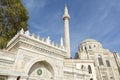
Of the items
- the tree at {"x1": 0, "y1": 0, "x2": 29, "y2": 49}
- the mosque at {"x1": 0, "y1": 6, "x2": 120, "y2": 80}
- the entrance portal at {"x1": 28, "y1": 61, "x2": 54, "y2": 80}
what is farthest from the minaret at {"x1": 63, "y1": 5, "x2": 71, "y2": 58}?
the entrance portal at {"x1": 28, "y1": 61, "x2": 54, "y2": 80}

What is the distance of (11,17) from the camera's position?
1980 centimetres

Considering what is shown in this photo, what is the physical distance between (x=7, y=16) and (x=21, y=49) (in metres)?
10.2

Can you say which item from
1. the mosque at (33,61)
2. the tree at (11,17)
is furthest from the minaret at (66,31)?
the mosque at (33,61)

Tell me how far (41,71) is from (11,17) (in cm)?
1112

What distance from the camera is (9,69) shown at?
35.4 feet

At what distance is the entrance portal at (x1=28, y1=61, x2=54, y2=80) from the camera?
1235 centimetres

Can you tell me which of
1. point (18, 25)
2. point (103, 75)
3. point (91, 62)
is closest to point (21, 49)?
point (18, 25)

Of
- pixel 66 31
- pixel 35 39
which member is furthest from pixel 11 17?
pixel 66 31

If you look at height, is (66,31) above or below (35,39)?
above

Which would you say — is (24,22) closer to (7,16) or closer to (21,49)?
(7,16)

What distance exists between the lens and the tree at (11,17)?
19016mm

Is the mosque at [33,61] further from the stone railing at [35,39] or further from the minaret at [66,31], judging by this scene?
the minaret at [66,31]

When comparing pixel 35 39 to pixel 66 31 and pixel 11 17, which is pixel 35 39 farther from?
pixel 66 31

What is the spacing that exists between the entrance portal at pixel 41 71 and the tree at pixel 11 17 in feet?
26.6
